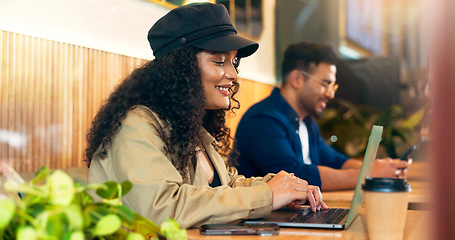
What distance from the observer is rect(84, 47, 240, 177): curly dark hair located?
1.35 metres

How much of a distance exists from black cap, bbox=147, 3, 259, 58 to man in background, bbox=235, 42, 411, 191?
34.6 inches

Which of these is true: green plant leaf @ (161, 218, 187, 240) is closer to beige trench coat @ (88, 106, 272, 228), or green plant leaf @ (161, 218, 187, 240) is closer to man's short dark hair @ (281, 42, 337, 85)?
beige trench coat @ (88, 106, 272, 228)

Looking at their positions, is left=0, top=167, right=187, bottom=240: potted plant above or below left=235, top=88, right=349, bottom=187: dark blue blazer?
above

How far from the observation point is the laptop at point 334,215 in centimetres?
116

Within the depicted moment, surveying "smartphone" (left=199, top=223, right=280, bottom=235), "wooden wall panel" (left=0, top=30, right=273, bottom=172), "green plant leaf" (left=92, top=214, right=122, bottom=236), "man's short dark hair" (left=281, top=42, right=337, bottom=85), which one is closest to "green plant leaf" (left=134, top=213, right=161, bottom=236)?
"green plant leaf" (left=92, top=214, right=122, bottom=236)

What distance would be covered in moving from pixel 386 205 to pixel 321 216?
39 cm

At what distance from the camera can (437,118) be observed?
0.32 metres

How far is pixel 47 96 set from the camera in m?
1.94

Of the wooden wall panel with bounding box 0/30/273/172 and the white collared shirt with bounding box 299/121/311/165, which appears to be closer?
the wooden wall panel with bounding box 0/30/273/172

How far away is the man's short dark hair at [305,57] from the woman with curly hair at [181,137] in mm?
1172

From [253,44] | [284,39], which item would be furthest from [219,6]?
[284,39]

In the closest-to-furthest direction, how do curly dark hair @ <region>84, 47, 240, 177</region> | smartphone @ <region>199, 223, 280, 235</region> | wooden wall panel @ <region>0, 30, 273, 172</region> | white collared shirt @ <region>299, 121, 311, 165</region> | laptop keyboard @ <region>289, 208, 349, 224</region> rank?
smartphone @ <region>199, 223, 280, 235</region> → laptop keyboard @ <region>289, 208, 349, 224</region> → curly dark hair @ <region>84, 47, 240, 177</region> → wooden wall panel @ <region>0, 30, 273, 172</region> → white collared shirt @ <region>299, 121, 311, 165</region>

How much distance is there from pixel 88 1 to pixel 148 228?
1541mm

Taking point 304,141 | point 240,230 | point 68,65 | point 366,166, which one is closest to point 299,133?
point 304,141
